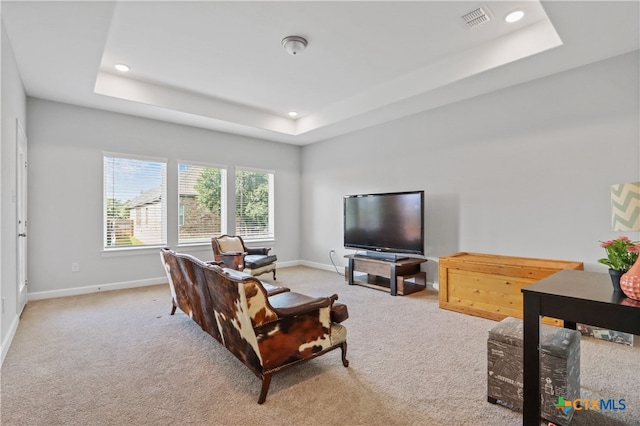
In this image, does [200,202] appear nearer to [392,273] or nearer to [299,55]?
[299,55]

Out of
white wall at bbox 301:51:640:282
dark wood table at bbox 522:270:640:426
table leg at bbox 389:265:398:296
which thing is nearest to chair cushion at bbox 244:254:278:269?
table leg at bbox 389:265:398:296

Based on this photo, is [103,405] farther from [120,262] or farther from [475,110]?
[475,110]

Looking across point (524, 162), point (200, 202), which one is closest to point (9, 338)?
point (200, 202)

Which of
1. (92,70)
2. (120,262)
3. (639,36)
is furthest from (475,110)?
(120,262)

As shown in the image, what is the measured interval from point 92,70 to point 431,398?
4.44 meters

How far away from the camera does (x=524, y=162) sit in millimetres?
3918

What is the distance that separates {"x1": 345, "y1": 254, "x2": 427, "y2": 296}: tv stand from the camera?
14.8 ft

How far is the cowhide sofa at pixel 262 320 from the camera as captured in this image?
6.45ft

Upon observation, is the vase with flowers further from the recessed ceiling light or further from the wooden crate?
the recessed ceiling light

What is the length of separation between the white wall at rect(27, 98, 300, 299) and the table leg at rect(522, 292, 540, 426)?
5.18m

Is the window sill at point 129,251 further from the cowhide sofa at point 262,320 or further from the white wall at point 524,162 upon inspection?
the white wall at point 524,162

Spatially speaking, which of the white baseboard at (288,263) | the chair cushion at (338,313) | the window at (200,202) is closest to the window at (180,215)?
the window at (200,202)

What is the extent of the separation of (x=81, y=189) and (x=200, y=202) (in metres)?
1.75

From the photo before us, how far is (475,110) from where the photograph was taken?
14.3 feet
